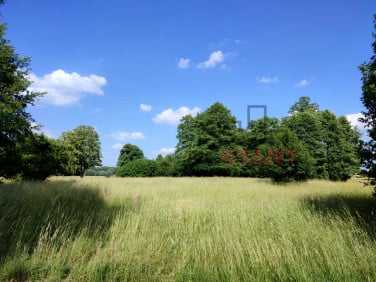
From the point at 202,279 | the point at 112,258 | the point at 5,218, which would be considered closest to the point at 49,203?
the point at 5,218

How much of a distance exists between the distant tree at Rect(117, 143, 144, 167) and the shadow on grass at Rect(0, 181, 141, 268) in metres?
54.8

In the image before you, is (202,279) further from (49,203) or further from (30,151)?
(30,151)

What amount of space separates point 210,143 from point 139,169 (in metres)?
11.2

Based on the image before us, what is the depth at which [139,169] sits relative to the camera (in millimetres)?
37094

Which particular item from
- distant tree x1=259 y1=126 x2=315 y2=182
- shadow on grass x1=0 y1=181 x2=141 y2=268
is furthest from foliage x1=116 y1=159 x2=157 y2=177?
shadow on grass x1=0 y1=181 x2=141 y2=268

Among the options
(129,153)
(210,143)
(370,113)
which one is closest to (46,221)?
(370,113)

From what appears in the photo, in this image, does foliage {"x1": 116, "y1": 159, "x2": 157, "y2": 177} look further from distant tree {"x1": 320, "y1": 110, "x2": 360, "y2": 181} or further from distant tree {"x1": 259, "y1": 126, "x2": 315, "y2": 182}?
distant tree {"x1": 320, "y1": 110, "x2": 360, "y2": 181}

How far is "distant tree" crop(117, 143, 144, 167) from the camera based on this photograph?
6238cm

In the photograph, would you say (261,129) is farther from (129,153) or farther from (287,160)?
(129,153)

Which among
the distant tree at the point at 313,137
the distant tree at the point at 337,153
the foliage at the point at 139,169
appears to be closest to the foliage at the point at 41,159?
the foliage at the point at 139,169

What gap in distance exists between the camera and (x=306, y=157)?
Result: 19.4m

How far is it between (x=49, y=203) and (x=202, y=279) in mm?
5428

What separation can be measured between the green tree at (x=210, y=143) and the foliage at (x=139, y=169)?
424 centimetres

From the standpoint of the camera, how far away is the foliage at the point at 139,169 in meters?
36.9
